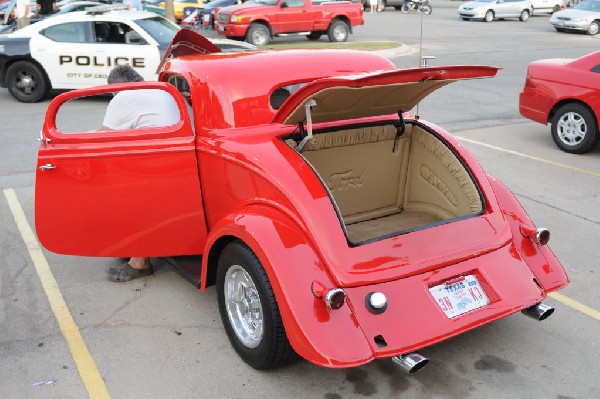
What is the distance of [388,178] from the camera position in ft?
15.8

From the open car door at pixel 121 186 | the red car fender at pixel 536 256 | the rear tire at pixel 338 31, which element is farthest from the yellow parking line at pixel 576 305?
the rear tire at pixel 338 31

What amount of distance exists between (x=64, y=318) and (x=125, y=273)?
2.27 ft

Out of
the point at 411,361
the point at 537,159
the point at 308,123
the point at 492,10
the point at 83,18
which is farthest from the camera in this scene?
the point at 492,10

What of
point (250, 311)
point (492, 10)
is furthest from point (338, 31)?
→ point (250, 311)

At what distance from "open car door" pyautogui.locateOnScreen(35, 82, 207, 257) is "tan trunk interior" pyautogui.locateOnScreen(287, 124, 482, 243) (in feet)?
2.95

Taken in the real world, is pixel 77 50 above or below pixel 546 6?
below

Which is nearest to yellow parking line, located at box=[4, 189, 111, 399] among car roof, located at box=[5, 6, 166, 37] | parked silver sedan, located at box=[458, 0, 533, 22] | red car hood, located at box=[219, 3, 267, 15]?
car roof, located at box=[5, 6, 166, 37]

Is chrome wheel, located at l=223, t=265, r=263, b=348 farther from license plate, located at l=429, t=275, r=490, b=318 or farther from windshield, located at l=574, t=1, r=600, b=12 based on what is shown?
windshield, located at l=574, t=1, r=600, b=12

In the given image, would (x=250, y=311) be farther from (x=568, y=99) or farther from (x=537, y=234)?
(x=568, y=99)

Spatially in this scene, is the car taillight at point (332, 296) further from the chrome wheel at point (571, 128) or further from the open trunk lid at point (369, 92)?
the chrome wheel at point (571, 128)

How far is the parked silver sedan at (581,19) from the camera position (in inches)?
1016

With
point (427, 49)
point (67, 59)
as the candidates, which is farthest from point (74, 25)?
point (427, 49)

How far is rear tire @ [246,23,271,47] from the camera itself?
20.2 meters

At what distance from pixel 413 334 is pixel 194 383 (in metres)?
1.30
